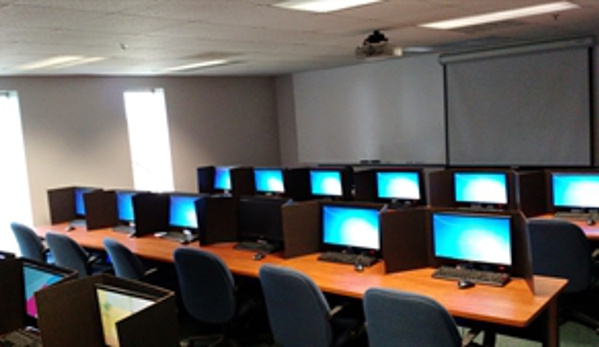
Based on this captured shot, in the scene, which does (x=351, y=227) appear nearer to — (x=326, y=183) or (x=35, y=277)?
(x=35, y=277)

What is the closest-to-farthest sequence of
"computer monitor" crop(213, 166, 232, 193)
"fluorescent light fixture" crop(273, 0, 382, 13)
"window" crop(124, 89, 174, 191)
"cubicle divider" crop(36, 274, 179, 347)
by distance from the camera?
"cubicle divider" crop(36, 274, 179, 347) → "fluorescent light fixture" crop(273, 0, 382, 13) → "computer monitor" crop(213, 166, 232, 193) → "window" crop(124, 89, 174, 191)

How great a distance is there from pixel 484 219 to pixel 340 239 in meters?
1.06

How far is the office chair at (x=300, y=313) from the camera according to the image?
9.07 feet

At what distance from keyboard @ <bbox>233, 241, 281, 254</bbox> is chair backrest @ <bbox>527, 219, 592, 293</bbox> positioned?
1.81 meters

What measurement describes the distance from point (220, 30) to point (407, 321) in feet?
9.06

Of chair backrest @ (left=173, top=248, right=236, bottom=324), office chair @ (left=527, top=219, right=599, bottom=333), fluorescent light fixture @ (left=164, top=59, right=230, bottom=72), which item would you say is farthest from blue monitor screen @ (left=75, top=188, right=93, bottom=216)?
office chair @ (left=527, top=219, right=599, bottom=333)

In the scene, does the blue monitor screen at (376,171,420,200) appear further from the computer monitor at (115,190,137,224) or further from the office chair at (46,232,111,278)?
the office chair at (46,232,111,278)

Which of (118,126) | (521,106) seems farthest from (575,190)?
(118,126)

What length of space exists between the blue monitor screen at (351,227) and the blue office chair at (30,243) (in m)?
2.59

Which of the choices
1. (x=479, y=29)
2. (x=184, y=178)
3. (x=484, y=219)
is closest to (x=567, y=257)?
(x=484, y=219)

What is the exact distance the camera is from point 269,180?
654cm

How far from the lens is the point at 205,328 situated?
434cm

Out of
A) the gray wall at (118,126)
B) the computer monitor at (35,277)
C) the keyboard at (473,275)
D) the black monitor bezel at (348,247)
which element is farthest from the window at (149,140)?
the keyboard at (473,275)

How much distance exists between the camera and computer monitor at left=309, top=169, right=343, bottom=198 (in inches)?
231
